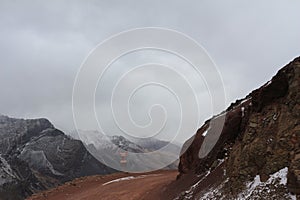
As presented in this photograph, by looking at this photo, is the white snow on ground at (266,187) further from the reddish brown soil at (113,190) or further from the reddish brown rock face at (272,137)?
the reddish brown soil at (113,190)

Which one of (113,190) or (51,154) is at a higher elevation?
(51,154)

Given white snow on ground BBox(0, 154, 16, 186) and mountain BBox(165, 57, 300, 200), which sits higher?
white snow on ground BBox(0, 154, 16, 186)

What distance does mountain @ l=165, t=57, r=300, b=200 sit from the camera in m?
12.9

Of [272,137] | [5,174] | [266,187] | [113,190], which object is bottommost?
[266,187]

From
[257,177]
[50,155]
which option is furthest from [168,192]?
[50,155]

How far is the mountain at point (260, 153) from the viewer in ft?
42.2

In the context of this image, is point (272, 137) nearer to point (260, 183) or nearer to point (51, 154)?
point (260, 183)

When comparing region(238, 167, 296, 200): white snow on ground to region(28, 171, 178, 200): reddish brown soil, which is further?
region(28, 171, 178, 200): reddish brown soil

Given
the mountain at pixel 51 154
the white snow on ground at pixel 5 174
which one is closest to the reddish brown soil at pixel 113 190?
the white snow on ground at pixel 5 174

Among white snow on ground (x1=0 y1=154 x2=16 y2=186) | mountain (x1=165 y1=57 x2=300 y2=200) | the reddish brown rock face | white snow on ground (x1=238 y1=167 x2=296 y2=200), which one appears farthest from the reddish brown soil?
A: white snow on ground (x1=0 y1=154 x2=16 y2=186)

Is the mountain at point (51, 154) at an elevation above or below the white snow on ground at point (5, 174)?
above

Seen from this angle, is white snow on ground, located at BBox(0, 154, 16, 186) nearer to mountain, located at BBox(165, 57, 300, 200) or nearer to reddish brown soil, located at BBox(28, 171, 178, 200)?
reddish brown soil, located at BBox(28, 171, 178, 200)

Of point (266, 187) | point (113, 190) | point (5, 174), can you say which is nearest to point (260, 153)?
point (266, 187)

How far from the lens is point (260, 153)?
1422cm
